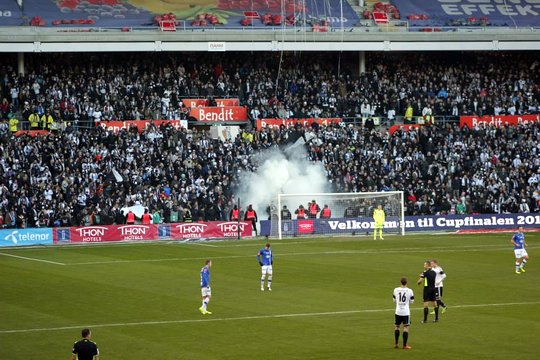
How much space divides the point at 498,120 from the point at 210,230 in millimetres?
23092

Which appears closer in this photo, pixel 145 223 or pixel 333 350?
pixel 333 350

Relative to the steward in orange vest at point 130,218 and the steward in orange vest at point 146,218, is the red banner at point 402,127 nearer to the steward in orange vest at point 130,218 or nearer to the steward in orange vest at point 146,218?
the steward in orange vest at point 146,218

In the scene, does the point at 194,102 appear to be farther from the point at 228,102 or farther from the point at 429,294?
the point at 429,294

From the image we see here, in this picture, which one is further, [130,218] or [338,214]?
[338,214]

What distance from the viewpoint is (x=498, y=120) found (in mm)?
69812

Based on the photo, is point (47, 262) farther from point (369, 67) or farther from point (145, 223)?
point (369, 67)

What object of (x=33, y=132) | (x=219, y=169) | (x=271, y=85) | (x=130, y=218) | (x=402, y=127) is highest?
(x=271, y=85)

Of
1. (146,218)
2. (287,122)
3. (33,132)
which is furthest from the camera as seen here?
(287,122)

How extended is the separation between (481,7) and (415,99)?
11.4m

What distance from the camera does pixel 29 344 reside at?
87.8 ft

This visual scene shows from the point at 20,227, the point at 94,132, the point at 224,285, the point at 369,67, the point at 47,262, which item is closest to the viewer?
the point at 224,285

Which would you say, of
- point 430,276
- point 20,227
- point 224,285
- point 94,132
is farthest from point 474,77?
point 430,276

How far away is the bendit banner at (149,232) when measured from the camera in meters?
55.1

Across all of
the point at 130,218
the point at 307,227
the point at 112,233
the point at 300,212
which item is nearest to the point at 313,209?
the point at 300,212
